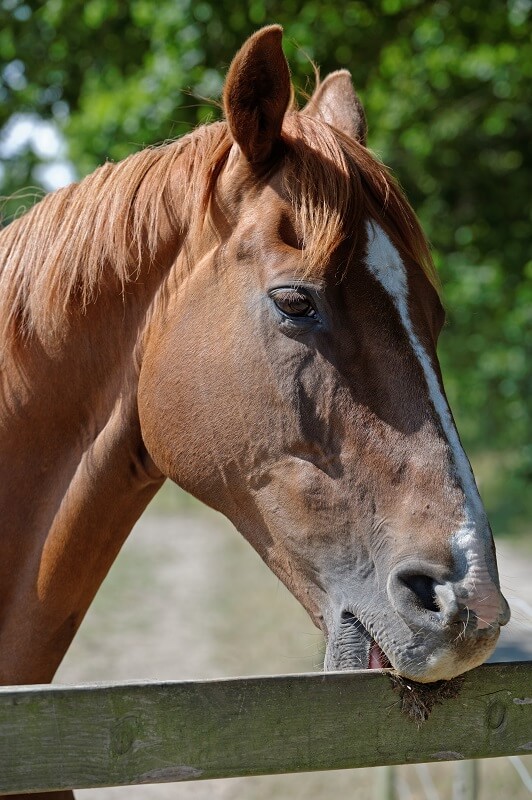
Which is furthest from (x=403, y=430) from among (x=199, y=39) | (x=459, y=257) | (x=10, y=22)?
(x=459, y=257)

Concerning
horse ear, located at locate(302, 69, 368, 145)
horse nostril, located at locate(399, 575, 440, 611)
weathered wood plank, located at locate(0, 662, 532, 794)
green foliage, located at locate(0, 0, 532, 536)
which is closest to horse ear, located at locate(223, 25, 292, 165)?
horse ear, located at locate(302, 69, 368, 145)

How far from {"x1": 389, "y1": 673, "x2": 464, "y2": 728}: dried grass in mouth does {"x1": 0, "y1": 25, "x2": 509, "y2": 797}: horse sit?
0.12ft

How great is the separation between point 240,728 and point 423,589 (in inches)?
17.9

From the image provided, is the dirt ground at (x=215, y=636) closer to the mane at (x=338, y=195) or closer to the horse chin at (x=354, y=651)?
the horse chin at (x=354, y=651)

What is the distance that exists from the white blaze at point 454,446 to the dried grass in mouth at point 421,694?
0.17 meters

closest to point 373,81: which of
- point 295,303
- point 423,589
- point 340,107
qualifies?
point 340,107

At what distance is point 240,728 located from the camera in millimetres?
1583

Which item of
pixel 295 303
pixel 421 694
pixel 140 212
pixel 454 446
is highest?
pixel 140 212

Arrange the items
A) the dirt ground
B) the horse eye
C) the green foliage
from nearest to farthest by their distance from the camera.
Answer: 1. the horse eye
2. the dirt ground
3. the green foliage

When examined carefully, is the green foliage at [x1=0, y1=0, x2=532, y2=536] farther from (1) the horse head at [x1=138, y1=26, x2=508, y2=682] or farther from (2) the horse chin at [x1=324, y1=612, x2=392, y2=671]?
(2) the horse chin at [x1=324, y1=612, x2=392, y2=671]

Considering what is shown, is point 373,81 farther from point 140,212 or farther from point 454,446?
point 454,446

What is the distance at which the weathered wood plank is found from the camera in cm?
147

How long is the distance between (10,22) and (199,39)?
1.42 m

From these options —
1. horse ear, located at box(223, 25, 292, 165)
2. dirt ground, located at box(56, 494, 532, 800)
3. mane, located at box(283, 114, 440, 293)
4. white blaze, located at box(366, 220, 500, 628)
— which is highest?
horse ear, located at box(223, 25, 292, 165)
